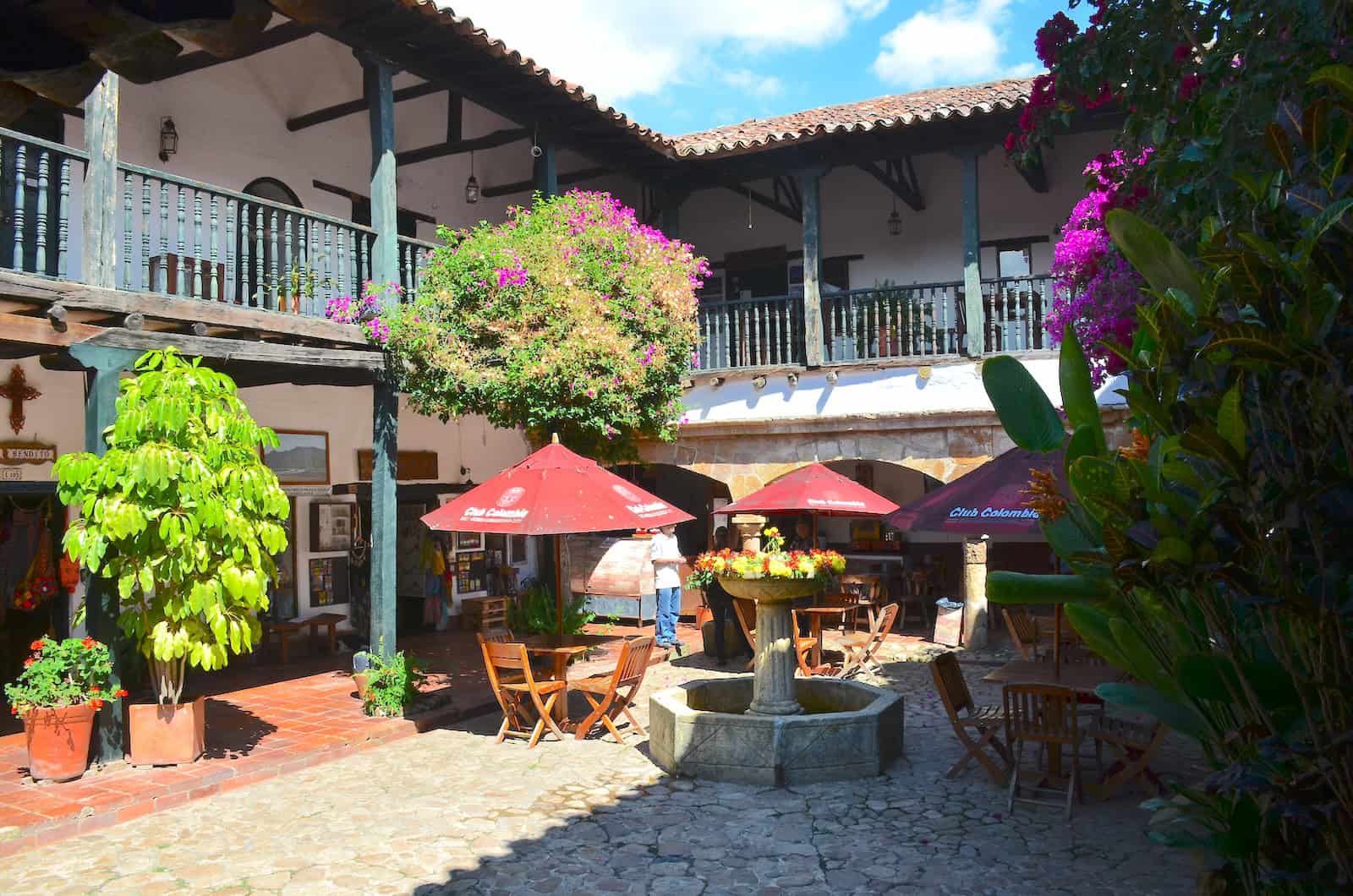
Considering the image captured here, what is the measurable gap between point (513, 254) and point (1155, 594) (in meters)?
8.05

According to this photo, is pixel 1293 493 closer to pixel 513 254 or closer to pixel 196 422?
pixel 196 422

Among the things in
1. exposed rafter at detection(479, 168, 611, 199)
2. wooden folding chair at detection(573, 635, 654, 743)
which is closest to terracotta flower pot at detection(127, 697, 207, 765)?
wooden folding chair at detection(573, 635, 654, 743)

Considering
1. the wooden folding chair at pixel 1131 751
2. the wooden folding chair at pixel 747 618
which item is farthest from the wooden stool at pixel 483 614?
the wooden folding chair at pixel 1131 751

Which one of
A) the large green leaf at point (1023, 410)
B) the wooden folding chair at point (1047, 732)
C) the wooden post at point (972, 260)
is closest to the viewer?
the large green leaf at point (1023, 410)

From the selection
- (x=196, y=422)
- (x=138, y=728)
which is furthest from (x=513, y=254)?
(x=138, y=728)

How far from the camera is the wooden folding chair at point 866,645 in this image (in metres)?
10.2

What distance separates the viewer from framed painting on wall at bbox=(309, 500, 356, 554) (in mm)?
11859

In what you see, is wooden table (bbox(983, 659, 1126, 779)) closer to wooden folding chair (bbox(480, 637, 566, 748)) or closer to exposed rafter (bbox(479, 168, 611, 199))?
wooden folding chair (bbox(480, 637, 566, 748))

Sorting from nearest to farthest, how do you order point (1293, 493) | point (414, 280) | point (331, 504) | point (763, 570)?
point (1293, 493)
point (763, 570)
point (414, 280)
point (331, 504)

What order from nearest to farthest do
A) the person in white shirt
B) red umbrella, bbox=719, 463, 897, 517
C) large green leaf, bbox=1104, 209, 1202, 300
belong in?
large green leaf, bbox=1104, 209, 1202, 300
red umbrella, bbox=719, 463, 897, 517
the person in white shirt

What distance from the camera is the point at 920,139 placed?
12766mm

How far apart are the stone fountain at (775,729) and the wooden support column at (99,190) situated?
4818mm

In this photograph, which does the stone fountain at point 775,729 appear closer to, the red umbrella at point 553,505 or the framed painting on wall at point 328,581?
the red umbrella at point 553,505

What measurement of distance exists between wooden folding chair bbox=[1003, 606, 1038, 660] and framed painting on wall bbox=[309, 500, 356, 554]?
7.32 m
